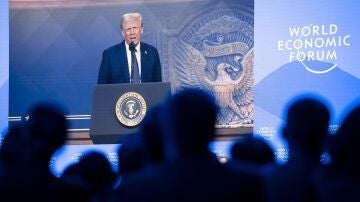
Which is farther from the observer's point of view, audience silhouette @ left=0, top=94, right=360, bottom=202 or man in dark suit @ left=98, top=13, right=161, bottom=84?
man in dark suit @ left=98, top=13, right=161, bottom=84

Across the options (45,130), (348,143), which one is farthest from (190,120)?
(45,130)

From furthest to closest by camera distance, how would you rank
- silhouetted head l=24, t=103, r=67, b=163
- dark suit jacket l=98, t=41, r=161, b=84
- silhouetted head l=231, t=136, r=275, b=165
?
dark suit jacket l=98, t=41, r=161, b=84 < silhouetted head l=231, t=136, r=275, b=165 < silhouetted head l=24, t=103, r=67, b=163

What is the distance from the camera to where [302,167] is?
249cm

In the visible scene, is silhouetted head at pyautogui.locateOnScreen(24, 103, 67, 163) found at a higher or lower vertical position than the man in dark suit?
lower

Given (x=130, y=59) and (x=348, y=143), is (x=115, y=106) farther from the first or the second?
(x=348, y=143)

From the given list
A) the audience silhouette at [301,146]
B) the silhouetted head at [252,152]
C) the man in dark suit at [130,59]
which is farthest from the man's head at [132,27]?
the audience silhouette at [301,146]

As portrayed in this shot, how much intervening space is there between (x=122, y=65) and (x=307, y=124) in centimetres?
609

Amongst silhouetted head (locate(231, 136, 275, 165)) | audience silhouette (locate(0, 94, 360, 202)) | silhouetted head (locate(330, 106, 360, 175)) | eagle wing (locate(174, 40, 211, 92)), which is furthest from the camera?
eagle wing (locate(174, 40, 211, 92))

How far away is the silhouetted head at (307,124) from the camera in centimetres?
249

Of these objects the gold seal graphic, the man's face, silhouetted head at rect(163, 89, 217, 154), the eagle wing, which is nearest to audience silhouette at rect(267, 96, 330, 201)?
silhouetted head at rect(163, 89, 217, 154)

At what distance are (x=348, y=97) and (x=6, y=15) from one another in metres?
4.56

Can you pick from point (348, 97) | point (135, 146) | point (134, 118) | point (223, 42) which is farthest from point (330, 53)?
point (135, 146)

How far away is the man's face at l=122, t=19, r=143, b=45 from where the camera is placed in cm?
846

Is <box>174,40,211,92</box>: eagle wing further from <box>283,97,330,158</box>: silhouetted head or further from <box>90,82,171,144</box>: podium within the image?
<box>283,97,330,158</box>: silhouetted head
